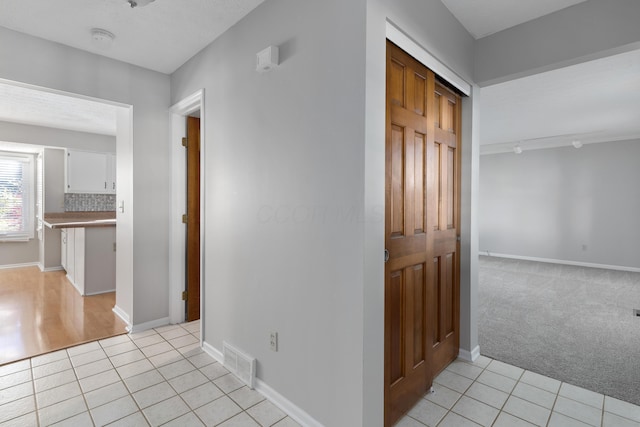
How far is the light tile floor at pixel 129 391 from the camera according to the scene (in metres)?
1.86

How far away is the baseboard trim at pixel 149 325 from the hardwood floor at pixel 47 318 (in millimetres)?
130

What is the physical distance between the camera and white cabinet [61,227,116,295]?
4.15 metres

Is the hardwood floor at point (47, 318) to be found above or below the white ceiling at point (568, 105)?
below

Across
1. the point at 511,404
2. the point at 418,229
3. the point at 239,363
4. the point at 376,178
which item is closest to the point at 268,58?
the point at 376,178

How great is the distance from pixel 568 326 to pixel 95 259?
5725 millimetres

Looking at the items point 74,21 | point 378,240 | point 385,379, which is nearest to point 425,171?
point 378,240

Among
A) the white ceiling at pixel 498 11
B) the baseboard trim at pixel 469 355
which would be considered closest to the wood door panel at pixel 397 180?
the white ceiling at pixel 498 11

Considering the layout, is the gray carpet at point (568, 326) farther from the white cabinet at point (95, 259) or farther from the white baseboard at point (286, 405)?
the white cabinet at point (95, 259)

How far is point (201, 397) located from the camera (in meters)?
2.07

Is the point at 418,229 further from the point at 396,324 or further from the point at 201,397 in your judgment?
the point at 201,397

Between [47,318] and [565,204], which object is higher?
[565,204]

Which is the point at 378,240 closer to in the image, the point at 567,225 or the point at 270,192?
the point at 270,192

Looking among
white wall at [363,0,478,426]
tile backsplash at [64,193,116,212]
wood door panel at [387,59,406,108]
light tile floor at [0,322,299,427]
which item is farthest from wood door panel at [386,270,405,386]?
tile backsplash at [64,193,116,212]

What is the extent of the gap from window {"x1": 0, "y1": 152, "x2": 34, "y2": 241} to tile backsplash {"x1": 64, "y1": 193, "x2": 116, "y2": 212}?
35.9 inches
